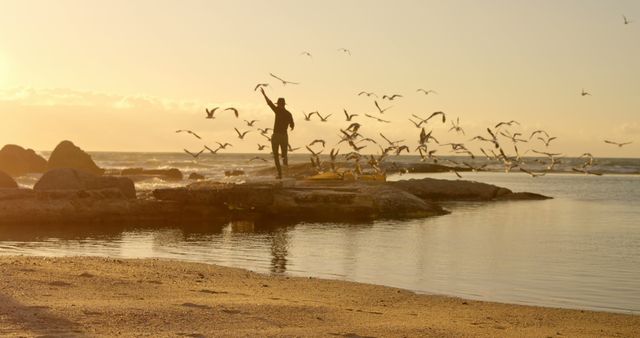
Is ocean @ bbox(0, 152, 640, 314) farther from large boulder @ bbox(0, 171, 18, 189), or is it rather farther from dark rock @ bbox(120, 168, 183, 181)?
dark rock @ bbox(120, 168, 183, 181)

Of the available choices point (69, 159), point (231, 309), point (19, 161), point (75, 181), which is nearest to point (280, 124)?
point (75, 181)

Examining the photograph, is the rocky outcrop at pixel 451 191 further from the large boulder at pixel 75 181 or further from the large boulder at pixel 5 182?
the large boulder at pixel 5 182

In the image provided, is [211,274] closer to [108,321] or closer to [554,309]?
[108,321]

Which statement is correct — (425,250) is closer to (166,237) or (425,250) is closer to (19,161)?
(166,237)

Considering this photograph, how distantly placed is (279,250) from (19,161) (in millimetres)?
56547

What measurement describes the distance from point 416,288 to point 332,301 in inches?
116

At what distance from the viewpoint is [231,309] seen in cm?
1203

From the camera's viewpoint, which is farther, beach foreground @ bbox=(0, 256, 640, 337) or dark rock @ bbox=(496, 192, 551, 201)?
dark rock @ bbox=(496, 192, 551, 201)

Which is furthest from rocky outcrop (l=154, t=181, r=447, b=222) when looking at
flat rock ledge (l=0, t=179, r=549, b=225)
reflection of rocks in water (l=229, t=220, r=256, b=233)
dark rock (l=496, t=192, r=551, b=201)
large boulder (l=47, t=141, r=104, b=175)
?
large boulder (l=47, t=141, r=104, b=175)

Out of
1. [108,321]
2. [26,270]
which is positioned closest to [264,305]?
[108,321]

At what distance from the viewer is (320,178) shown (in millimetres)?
36469

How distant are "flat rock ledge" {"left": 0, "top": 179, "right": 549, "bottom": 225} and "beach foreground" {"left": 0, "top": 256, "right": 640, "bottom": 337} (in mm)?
11763

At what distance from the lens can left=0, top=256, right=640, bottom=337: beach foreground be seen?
35.6 feet

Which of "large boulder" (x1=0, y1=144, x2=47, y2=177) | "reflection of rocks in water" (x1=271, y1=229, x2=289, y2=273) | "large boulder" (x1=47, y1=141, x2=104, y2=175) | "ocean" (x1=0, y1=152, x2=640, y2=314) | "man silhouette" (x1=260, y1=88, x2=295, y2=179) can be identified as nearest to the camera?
"ocean" (x1=0, y1=152, x2=640, y2=314)
